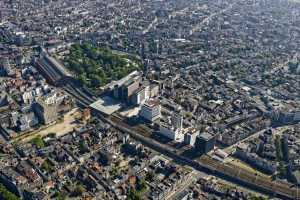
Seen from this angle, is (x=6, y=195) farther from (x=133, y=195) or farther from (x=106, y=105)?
(x=106, y=105)

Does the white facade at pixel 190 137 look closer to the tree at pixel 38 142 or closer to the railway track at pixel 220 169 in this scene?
the railway track at pixel 220 169

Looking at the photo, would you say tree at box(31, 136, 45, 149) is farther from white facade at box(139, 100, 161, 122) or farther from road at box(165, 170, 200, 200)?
road at box(165, 170, 200, 200)

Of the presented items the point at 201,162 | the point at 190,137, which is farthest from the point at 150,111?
the point at 201,162

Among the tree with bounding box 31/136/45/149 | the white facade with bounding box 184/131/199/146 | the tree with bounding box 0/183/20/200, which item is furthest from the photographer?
the white facade with bounding box 184/131/199/146

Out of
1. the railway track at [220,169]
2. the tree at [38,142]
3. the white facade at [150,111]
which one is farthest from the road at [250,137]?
the tree at [38,142]

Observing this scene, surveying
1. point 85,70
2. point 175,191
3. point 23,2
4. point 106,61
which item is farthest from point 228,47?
point 23,2

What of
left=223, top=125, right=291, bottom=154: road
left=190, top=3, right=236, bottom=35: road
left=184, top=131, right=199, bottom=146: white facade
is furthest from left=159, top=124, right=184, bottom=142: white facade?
left=190, top=3, right=236, bottom=35: road
